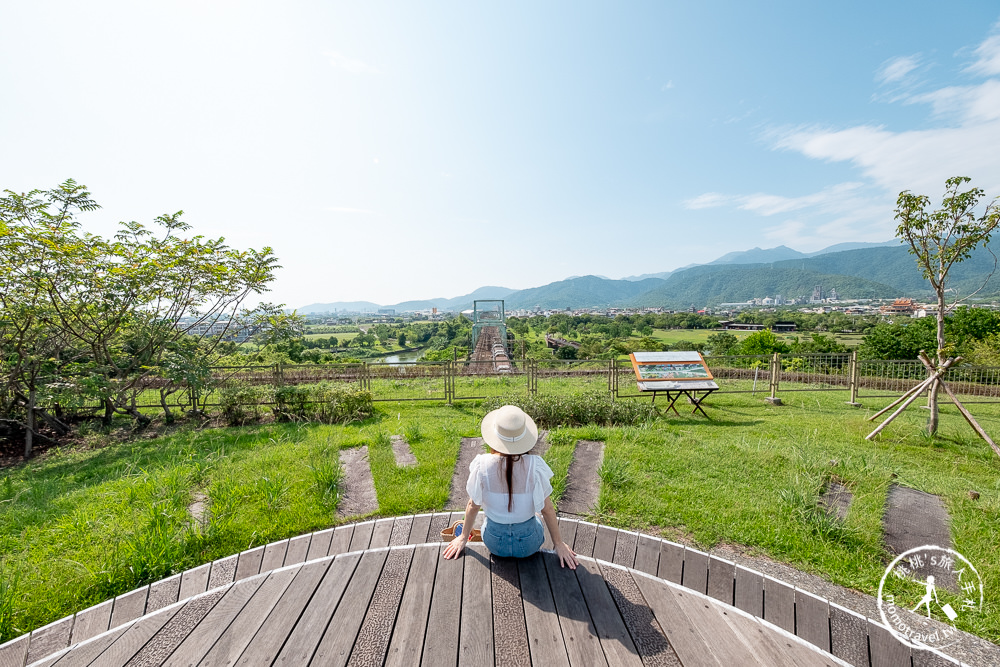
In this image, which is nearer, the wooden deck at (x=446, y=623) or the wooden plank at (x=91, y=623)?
the wooden deck at (x=446, y=623)

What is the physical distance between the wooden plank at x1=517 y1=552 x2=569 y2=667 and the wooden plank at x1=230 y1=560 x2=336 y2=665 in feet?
3.36

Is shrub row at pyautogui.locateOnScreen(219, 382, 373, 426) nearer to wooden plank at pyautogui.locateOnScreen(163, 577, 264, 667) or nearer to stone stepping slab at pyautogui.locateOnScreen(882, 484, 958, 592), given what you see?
wooden plank at pyautogui.locateOnScreen(163, 577, 264, 667)

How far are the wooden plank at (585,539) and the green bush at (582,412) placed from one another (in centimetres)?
423

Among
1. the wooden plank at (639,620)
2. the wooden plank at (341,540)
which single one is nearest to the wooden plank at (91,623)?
the wooden plank at (341,540)

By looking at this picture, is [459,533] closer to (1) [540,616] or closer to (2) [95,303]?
(1) [540,616]

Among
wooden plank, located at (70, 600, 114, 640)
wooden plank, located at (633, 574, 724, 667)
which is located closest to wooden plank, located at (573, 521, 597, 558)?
wooden plank, located at (633, 574, 724, 667)

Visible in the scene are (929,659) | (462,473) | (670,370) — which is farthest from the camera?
(670,370)

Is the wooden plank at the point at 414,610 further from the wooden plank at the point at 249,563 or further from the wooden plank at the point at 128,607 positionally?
the wooden plank at the point at 128,607

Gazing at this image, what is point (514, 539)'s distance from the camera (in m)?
2.11

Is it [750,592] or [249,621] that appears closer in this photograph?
[249,621]

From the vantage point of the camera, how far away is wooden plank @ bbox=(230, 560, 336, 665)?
60.2 inches

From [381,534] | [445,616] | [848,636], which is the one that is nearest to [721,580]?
[848,636]

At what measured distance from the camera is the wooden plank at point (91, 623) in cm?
193

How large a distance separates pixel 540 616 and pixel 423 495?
245 cm
